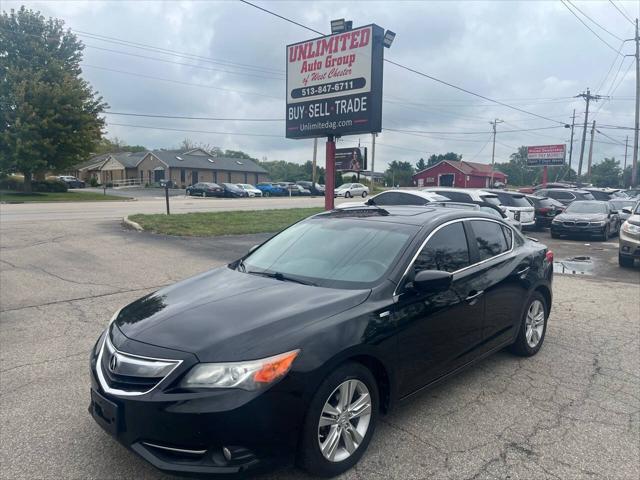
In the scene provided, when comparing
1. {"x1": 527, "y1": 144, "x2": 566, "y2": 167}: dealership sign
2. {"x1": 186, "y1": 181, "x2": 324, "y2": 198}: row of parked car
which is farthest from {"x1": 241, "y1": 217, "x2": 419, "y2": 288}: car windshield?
{"x1": 527, "y1": 144, "x2": 566, "y2": 167}: dealership sign

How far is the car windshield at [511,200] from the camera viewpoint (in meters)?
17.2

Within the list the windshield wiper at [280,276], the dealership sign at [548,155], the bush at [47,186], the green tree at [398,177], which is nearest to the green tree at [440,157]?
the green tree at [398,177]

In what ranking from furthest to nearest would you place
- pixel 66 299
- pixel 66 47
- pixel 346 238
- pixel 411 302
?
pixel 66 47
pixel 66 299
pixel 346 238
pixel 411 302

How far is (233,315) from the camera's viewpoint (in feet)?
9.95

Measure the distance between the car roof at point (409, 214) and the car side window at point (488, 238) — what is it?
8 centimetres

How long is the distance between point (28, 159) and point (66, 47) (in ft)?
35.4

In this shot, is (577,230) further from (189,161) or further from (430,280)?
(189,161)

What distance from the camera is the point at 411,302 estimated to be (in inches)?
137

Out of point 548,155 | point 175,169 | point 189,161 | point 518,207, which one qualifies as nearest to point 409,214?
point 518,207

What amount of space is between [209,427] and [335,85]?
13058mm

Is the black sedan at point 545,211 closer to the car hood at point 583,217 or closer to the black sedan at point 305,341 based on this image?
the car hood at point 583,217

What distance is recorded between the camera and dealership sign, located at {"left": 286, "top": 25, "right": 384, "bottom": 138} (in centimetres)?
1370

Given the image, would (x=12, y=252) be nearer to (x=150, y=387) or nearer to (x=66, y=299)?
(x=66, y=299)

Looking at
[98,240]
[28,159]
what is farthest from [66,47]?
[98,240]
